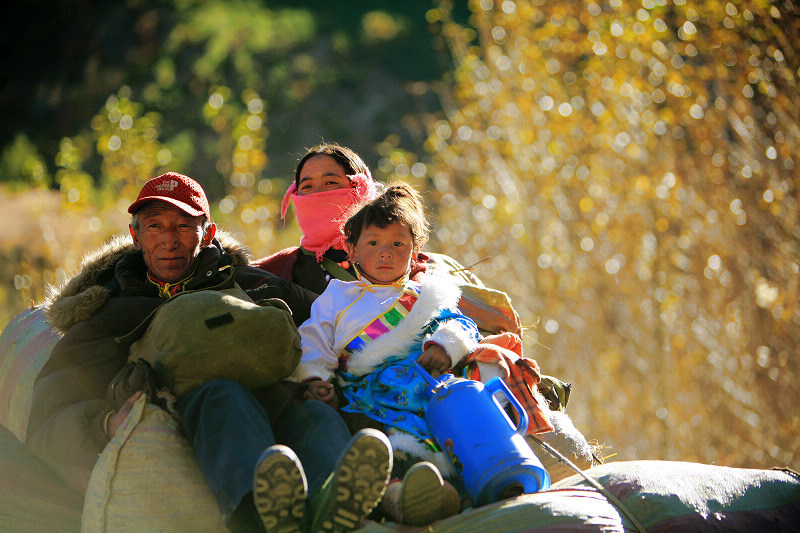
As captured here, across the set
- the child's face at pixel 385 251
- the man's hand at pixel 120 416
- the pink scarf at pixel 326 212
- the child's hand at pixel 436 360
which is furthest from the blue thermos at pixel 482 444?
the pink scarf at pixel 326 212

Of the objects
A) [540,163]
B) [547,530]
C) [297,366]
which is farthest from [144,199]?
[540,163]

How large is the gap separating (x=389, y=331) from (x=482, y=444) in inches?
22.8

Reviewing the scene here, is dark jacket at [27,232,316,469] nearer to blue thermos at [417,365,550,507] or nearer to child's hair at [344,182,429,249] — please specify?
child's hair at [344,182,429,249]

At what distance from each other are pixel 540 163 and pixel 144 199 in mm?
3973

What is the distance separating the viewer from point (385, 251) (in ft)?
7.76

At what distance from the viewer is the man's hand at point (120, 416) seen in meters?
1.92

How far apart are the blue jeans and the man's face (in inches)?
24.9

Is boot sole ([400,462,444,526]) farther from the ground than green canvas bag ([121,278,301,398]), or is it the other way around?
green canvas bag ([121,278,301,398])

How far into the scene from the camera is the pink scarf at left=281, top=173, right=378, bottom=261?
2.98m

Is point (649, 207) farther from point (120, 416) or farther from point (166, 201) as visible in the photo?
point (120, 416)

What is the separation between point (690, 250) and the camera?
5082mm

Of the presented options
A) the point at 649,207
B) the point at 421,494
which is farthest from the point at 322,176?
the point at 649,207

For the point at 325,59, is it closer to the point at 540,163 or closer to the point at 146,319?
the point at 540,163

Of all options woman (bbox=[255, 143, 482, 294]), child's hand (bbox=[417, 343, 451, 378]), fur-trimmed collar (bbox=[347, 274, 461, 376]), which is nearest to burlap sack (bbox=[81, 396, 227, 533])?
fur-trimmed collar (bbox=[347, 274, 461, 376])
